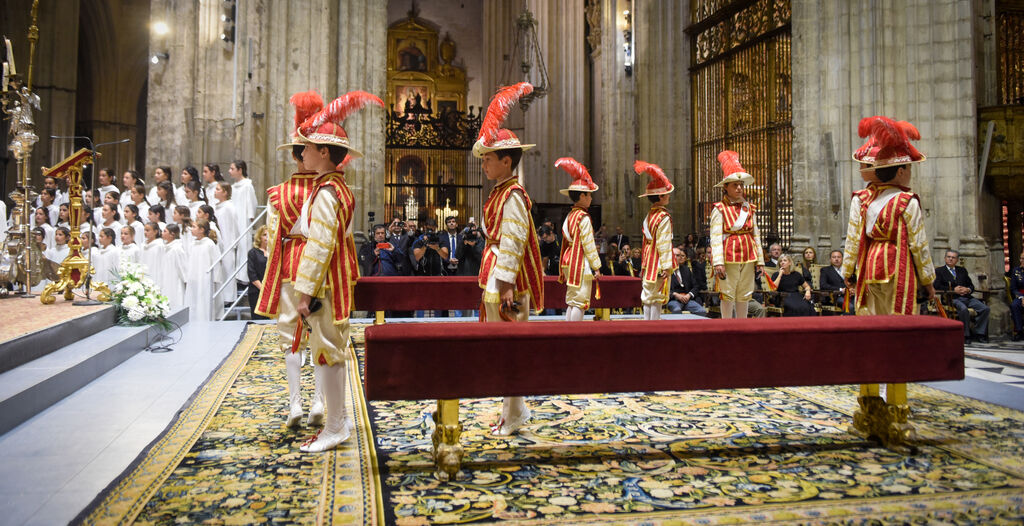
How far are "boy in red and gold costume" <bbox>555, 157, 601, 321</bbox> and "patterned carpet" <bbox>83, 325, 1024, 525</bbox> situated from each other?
5.13 feet

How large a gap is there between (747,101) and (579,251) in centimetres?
892

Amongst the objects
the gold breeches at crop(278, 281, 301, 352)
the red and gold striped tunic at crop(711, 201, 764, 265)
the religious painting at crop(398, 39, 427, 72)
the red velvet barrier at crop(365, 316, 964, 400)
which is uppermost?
the religious painting at crop(398, 39, 427, 72)

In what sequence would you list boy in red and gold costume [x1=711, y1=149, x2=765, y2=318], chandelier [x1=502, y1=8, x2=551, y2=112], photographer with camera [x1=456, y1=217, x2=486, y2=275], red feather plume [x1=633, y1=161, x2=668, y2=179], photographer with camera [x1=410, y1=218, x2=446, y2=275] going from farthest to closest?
1. chandelier [x1=502, y1=8, x2=551, y2=112]
2. photographer with camera [x1=456, y1=217, x2=486, y2=275]
3. photographer with camera [x1=410, y1=218, x2=446, y2=275]
4. red feather plume [x1=633, y1=161, x2=668, y2=179]
5. boy in red and gold costume [x1=711, y1=149, x2=765, y2=318]

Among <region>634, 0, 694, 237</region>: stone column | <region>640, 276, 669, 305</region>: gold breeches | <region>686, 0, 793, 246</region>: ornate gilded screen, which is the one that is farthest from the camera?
<region>634, 0, 694, 237</region>: stone column

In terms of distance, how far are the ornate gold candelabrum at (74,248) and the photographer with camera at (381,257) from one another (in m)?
3.60

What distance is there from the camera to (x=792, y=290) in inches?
355

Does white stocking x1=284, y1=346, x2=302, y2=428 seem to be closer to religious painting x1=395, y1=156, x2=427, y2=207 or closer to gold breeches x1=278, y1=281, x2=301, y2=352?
gold breeches x1=278, y1=281, x2=301, y2=352

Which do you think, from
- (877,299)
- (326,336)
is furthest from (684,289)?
(326,336)

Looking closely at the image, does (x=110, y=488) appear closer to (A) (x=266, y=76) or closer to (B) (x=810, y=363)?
(B) (x=810, y=363)

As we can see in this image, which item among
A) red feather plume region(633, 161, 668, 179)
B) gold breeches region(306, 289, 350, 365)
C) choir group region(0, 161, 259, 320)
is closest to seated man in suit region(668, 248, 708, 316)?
Answer: red feather plume region(633, 161, 668, 179)

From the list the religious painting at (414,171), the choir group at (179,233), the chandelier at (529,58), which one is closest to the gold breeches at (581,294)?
the choir group at (179,233)

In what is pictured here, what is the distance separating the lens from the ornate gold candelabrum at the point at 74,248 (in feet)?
21.8

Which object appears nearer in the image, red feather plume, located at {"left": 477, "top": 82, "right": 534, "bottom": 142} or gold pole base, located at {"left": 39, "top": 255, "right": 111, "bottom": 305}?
Result: red feather plume, located at {"left": 477, "top": 82, "right": 534, "bottom": 142}

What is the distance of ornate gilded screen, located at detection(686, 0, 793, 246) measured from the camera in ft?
40.8
